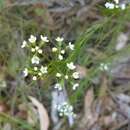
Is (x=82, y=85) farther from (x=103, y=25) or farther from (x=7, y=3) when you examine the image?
(x=7, y=3)

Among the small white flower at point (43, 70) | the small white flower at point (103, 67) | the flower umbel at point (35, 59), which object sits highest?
the small white flower at point (103, 67)

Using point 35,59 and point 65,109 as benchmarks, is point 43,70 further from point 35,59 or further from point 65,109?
point 65,109

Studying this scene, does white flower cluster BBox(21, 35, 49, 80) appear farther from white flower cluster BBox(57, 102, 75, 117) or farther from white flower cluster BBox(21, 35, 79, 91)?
white flower cluster BBox(57, 102, 75, 117)

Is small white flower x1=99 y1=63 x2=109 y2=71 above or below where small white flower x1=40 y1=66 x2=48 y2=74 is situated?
above

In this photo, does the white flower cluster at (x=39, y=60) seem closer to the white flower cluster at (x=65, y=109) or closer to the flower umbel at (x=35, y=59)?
the flower umbel at (x=35, y=59)

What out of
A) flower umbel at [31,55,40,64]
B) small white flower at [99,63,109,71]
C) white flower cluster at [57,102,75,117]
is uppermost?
small white flower at [99,63,109,71]

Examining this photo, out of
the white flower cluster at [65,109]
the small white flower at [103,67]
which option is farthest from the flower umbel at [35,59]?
the small white flower at [103,67]

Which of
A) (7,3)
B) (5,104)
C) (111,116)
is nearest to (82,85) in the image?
(111,116)

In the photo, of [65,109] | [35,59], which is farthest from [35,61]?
[65,109]

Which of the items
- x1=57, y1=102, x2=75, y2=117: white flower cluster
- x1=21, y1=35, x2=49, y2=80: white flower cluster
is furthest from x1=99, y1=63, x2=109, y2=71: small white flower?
x1=21, y1=35, x2=49, y2=80: white flower cluster
